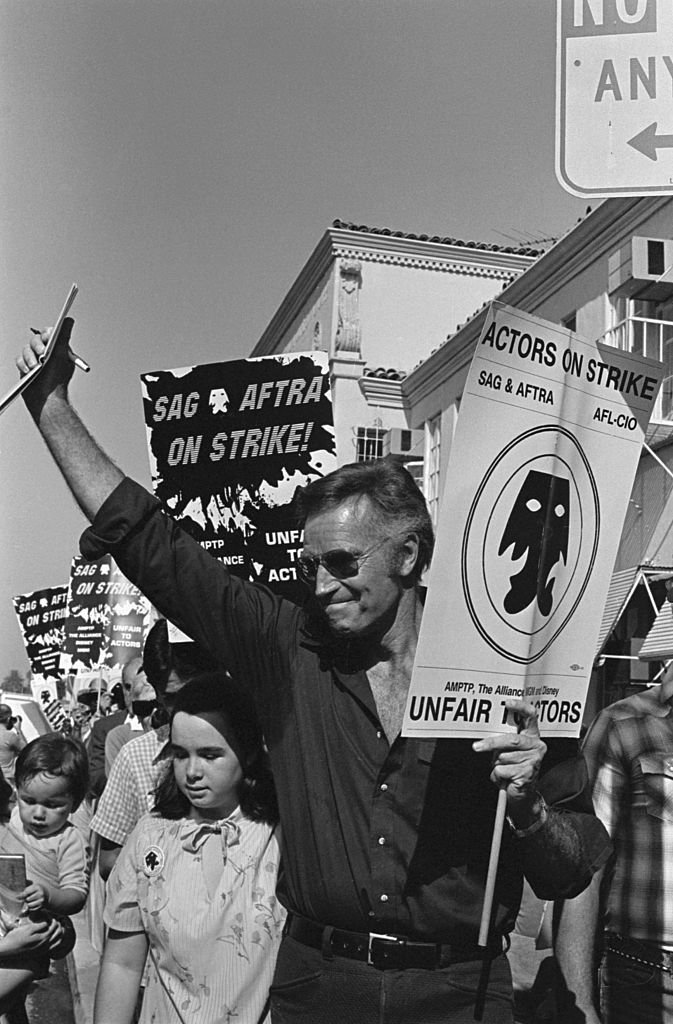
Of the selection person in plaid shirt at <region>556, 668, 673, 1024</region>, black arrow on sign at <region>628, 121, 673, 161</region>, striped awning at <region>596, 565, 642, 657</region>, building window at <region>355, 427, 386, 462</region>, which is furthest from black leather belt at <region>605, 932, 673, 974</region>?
building window at <region>355, 427, 386, 462</region>

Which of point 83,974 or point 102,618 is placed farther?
point 102,618

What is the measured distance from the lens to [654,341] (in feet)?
52.9

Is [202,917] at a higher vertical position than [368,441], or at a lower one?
lower

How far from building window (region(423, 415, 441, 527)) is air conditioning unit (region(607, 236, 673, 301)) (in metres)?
9.65

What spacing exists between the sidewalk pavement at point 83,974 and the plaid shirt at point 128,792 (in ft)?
5.68

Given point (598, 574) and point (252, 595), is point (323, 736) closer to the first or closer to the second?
point (252, 595)

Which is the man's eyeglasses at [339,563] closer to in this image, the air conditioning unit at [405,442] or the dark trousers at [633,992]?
the dark trousers at [633,992]

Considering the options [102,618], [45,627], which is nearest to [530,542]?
[102,618]

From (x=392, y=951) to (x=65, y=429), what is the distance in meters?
1.33

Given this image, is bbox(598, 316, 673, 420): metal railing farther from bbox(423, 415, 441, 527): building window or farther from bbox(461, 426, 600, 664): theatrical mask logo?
bbox(461, 426, 600, 664): theatrical mask logo

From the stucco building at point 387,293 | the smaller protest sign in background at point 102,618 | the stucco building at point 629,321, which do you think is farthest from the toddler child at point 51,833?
the stucco building at point 387,293

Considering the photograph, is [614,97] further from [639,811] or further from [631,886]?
[631,886]

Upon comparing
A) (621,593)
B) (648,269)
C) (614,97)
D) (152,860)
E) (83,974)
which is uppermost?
(648,269)

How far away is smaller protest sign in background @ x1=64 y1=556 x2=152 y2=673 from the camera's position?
13.6 meters
